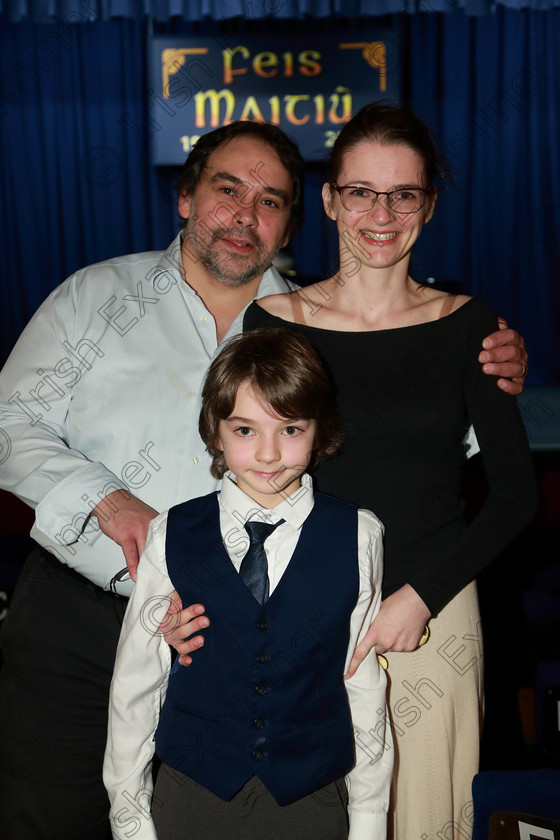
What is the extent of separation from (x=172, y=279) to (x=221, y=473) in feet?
1.86

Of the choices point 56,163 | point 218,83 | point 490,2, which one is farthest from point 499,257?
point 56,163

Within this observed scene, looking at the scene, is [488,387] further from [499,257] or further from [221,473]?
[499,257]

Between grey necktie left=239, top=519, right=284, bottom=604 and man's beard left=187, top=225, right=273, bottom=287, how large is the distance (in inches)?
27.9

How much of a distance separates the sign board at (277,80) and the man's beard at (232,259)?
4205mm

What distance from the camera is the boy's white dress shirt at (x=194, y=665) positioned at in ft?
3.75

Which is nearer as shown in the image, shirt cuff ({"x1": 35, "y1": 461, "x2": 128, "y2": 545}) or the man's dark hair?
shirt cuff ({"x1": 35, "y1": 461, "x2": 128, "y2": 545})

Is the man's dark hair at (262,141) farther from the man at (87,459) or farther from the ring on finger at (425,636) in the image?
the ring on finger at (425,636)

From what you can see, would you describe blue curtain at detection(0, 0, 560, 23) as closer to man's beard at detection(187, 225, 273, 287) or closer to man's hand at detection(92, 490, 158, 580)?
man's beard at detection(187, 225, 273, 287)

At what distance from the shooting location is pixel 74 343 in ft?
5.15

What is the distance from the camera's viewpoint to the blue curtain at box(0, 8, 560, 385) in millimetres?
6211

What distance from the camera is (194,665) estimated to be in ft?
3.78

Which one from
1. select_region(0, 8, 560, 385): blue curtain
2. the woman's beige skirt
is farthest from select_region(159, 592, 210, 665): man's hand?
select_region(0, 8, 560, 385): blue curtain

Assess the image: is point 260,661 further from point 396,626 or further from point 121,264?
point 121,264

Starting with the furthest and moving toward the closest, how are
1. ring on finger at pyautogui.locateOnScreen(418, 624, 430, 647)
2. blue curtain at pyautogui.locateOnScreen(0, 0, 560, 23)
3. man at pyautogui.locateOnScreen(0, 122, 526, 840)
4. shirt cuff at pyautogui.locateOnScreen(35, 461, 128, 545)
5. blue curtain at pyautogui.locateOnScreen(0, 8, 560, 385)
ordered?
blue curtain at pyautogui.locateOnScreen(0, 8, 560, 385) → blue curtain at pyautogui.locateOnScreen(0, 0, 560, 23) → man at pyautogui.locateOnScreen(0, 122, 526, 840) → shirt cuff at pyautogui.locateOnScreen(35, 461, 128, 545) → ring on finger at pyautogui.locateOnScreen(418, 624, 430, 647)
